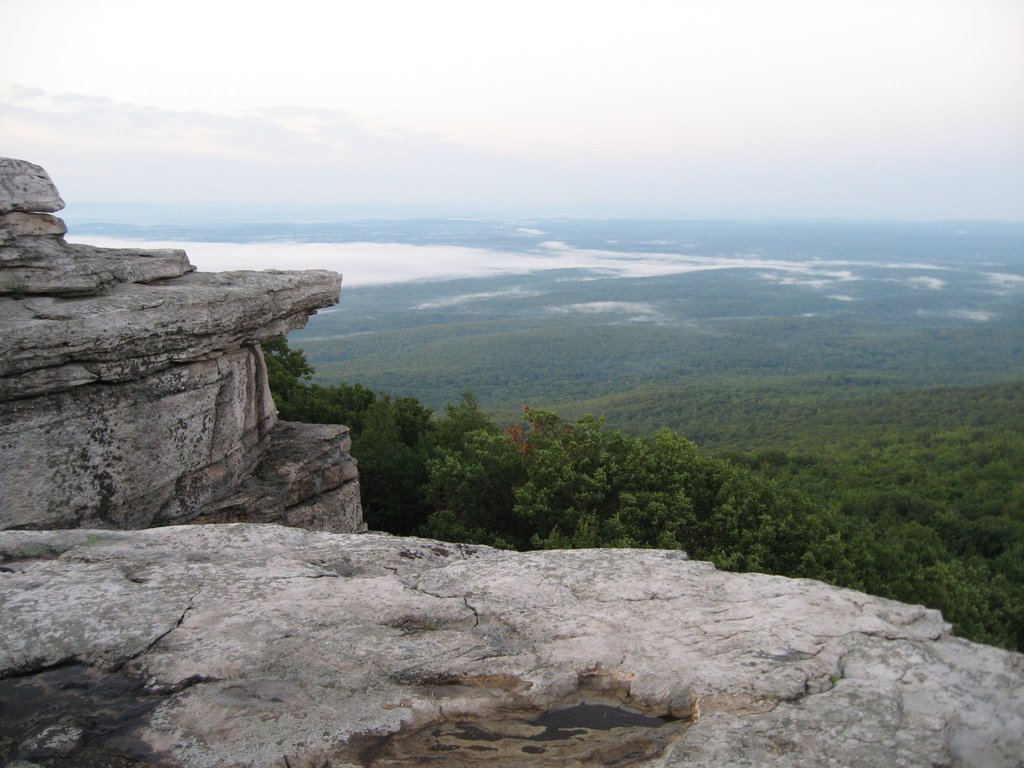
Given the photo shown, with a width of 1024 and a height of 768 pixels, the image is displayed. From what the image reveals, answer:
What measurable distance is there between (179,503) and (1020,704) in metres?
12.2

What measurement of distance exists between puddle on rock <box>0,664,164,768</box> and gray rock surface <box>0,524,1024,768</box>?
2cm

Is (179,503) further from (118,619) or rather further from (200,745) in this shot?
(200,745)

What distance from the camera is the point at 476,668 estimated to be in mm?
6426

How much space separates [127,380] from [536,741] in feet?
31.0

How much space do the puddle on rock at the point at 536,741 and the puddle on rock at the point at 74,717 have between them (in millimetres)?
1704

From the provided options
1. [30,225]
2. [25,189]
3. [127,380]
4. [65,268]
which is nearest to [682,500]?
[127,380]

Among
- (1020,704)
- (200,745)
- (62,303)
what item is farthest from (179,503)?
(1020,704)

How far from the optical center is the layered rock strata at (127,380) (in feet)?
36.7

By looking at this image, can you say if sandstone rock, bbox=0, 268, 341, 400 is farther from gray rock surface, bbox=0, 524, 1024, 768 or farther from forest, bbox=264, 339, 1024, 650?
forest, bbox=264, 339, 1024, 650

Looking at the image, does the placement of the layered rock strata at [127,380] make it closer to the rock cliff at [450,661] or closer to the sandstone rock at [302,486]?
the sandstone rock at [302,486]

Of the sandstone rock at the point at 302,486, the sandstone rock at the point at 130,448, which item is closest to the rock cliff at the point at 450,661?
the sandstone rock at the point at 130,448

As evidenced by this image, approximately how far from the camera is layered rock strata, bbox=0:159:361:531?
1119 centimetres

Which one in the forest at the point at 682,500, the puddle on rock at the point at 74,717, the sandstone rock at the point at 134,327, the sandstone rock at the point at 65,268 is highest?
the sandstone rock at the point at 65,268

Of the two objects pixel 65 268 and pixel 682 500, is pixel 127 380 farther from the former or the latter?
pixel 682 500
